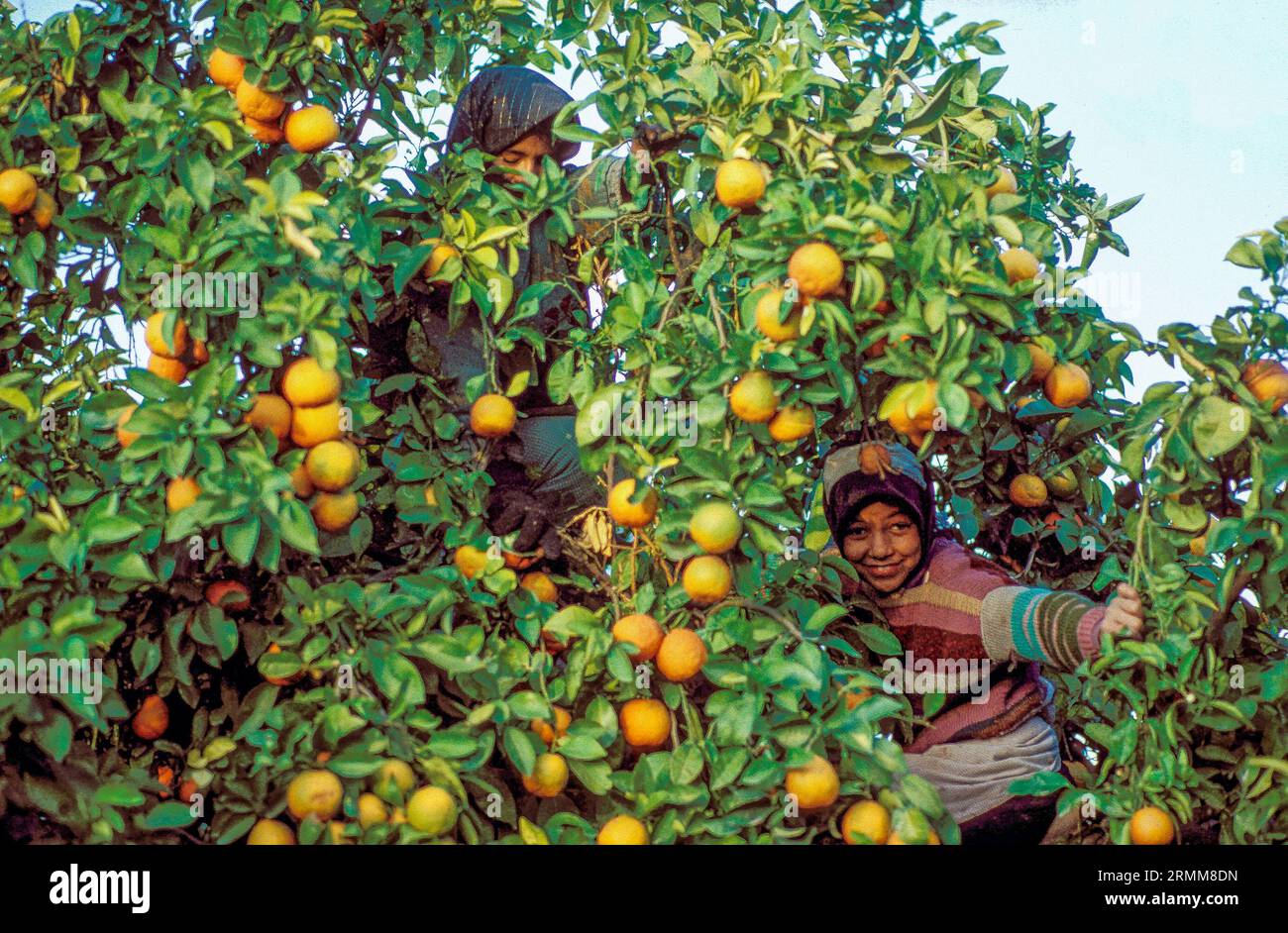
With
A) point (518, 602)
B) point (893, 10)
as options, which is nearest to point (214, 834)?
point (518, 602)

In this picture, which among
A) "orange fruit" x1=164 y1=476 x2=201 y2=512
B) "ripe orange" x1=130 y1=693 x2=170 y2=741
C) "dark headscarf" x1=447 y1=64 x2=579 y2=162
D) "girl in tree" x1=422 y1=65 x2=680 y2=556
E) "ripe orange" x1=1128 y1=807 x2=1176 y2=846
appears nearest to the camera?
"orange fruit" x1=164 y1=476 x2=201 y2=512

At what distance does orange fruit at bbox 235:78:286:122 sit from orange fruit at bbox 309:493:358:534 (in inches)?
24.9

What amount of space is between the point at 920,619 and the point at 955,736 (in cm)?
22

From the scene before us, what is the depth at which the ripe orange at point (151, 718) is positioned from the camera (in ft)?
7.42

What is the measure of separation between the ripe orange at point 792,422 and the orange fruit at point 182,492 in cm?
87

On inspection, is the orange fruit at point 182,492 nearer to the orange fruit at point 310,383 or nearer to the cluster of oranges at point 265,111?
the orange fruit at point 310,383

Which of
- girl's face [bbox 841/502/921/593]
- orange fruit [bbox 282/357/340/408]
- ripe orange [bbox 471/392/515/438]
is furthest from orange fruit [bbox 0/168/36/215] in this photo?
girl's face [bbox 841/502/921/593]

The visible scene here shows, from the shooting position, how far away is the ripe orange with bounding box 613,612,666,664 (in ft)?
7.15

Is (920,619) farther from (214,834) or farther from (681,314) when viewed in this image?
(214,834)

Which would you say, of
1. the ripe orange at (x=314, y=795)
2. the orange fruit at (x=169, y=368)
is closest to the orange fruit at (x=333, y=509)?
the orange fruit at (x=169, y=368)

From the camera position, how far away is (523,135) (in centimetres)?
285

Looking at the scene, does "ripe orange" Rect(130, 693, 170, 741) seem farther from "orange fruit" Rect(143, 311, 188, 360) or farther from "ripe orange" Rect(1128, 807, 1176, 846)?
"ripe orange" Rect(1128, 807, 1176, 846)

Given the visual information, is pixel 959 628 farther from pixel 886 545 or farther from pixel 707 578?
pixel 707 578

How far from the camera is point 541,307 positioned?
110 inches
